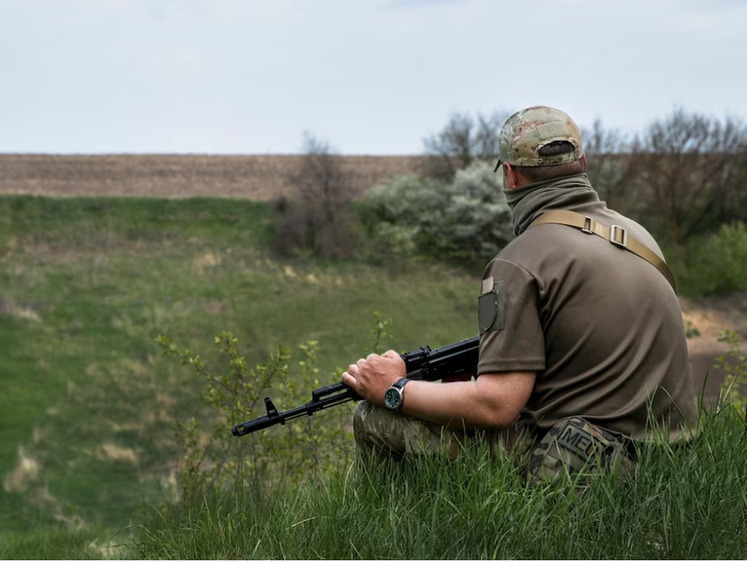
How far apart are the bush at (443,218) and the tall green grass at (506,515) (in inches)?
1898

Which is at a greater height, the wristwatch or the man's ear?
the man's ear

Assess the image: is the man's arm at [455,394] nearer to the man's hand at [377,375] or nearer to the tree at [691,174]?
the man's hand at [377,375]

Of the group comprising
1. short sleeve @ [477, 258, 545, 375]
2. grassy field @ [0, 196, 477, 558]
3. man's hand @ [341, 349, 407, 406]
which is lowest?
grassy field @ [0, 196, 477, 558]

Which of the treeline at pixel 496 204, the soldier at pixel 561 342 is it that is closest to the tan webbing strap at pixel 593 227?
the soldier at pixel 561 342

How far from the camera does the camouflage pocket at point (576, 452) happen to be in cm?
423

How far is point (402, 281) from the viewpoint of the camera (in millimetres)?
52344

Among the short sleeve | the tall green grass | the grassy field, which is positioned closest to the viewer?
the tall green grass

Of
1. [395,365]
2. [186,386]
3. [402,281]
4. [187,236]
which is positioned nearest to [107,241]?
[187,236]

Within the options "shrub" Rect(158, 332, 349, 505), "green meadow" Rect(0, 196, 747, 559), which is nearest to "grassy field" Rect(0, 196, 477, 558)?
"green meadow" Rect(0, 196, 747, 559)

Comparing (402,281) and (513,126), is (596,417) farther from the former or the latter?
(402,281)

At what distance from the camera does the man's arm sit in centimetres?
420

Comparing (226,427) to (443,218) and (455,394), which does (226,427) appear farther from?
(443,218)

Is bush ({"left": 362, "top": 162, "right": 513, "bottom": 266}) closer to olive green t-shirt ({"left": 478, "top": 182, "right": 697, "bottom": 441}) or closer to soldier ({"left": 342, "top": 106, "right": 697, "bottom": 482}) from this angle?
soldier ({"left": 342, "top": 106, "right": 697, "bottom": 482})

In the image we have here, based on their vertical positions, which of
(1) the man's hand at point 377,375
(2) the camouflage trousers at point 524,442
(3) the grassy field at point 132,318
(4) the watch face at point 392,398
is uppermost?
(1) the man's hand at point 377,375
